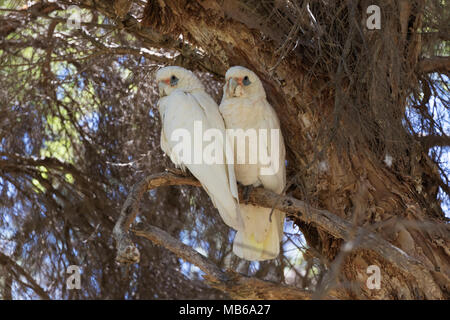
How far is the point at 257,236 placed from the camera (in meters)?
3.82

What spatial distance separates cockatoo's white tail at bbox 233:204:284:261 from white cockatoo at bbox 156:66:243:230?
0.70 ft

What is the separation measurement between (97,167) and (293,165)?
6.30 ft

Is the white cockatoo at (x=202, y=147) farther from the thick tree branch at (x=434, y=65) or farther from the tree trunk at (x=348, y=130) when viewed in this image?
the thick tree branch at (x=434, y=65)

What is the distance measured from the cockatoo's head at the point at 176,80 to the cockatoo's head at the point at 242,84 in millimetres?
250

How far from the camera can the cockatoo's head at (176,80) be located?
12.4 ft

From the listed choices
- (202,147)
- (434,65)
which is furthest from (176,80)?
(434,65)

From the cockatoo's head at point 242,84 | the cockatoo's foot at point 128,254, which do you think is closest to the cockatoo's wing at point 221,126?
the cockatoo's head at point 242,84

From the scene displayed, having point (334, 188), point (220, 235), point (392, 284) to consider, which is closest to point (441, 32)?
point (334, 188)

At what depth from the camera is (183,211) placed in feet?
17.1

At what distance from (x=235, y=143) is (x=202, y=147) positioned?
0.86ft

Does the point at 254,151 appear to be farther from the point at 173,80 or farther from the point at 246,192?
the point at 173,80

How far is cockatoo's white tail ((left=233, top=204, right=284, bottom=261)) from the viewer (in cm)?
381
